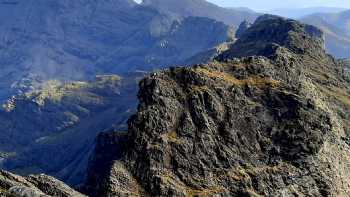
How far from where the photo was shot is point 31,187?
60.6m

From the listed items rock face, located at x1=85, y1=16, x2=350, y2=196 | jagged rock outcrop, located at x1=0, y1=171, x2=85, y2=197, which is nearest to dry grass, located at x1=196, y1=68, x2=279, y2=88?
rock face, located at x1=85, y1=16, x2=350, y2=196

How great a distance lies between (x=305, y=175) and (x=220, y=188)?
527 inches

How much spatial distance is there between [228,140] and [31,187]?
121 ft

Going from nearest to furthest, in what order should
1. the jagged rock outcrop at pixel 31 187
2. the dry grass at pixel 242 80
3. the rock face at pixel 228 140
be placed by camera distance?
the jagged rock outcrop at pixel 31 187, the rock face at pixel 228 140, the dry grass at pixel 242 80

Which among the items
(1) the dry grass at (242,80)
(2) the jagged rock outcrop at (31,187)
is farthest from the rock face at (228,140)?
(2) the jagged rock outcrop at (31,187)

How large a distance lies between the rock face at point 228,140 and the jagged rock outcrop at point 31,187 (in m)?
13.5

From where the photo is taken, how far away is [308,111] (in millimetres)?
100688

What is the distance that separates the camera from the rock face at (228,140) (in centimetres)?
8394

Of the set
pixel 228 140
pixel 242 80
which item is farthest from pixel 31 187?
pixel 242 80

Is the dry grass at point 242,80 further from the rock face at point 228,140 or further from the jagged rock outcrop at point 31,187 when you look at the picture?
A: the jagged rock outcrop at point 31,187

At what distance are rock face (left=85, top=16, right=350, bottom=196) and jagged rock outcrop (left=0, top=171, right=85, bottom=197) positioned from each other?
13.5 meters

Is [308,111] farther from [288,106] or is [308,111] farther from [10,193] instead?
[10,193]

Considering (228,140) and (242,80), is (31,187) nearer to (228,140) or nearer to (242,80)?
(228,140)

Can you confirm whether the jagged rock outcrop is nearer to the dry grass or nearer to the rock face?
the rock face
